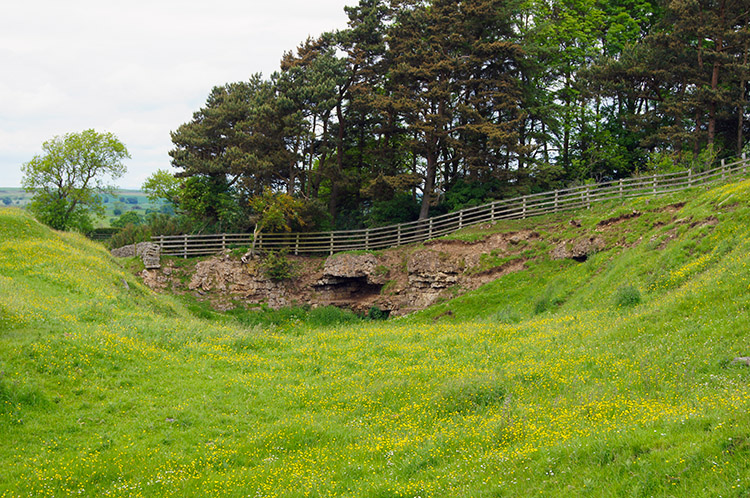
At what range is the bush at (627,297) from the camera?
1866cm

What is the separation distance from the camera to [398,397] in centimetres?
1391

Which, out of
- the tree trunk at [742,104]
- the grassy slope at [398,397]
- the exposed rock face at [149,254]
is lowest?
the grassy slope at [398,397]

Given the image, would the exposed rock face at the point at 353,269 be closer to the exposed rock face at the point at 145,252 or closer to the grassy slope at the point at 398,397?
the exposed rock face at the point at 145,252

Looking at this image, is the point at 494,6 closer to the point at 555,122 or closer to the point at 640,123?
the point at 555,122

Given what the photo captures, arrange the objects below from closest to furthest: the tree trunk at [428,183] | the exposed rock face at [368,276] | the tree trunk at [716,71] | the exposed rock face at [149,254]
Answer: the exposed rock face at [368,276], the tree trunk at [716,71], the exposed rock face at [149,254], the tree trunk at [428,183]

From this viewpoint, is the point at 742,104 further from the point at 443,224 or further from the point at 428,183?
the point at 428,183

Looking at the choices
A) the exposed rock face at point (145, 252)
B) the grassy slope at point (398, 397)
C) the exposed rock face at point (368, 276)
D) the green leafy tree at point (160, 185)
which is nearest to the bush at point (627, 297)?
the grassy slope at point (398, 397)

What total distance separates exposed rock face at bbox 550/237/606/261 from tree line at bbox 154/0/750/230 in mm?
8609

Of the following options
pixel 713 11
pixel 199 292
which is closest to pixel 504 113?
pixel 713 11

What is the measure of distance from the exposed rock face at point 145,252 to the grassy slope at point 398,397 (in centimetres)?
1442

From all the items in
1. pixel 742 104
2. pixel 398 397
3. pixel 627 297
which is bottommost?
pixel 398 397

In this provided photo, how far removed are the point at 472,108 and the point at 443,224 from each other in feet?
26.9

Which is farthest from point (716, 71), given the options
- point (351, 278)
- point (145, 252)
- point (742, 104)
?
point (145, 252)

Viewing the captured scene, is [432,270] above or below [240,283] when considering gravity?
above
